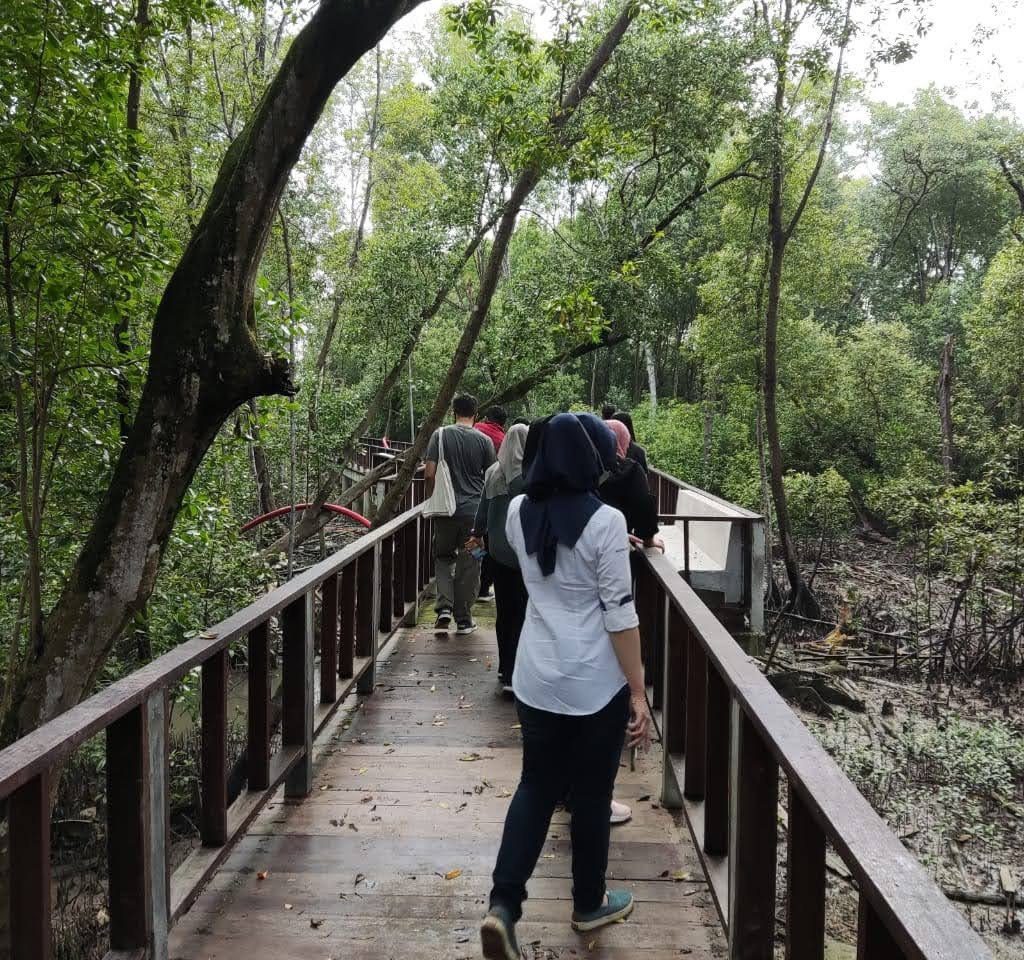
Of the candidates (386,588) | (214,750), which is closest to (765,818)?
(214,750)

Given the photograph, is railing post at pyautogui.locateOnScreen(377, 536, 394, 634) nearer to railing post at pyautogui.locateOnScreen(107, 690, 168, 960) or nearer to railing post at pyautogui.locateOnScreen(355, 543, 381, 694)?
railing post at pyautogui.locateOnScreen(355, 543, 381, 694)

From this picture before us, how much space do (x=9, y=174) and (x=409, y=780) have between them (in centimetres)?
388

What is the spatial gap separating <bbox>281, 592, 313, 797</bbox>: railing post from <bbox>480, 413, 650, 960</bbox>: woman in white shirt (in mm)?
1392

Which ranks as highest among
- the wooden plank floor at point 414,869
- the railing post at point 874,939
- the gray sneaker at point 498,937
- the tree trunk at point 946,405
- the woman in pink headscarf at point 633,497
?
the tree trunk at point 946,405

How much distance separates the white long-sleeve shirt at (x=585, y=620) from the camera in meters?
2.72

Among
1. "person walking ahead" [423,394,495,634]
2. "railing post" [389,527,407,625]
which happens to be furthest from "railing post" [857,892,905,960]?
"railing post" [389,527,407,625]

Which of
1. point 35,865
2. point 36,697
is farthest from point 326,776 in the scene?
point 35,865

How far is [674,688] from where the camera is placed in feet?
12.5

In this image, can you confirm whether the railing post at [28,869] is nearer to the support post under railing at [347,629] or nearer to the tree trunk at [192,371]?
the tree trunk at [192,371]

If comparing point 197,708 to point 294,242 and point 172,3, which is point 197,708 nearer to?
point 172,3

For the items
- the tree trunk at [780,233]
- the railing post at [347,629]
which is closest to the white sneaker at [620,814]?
the railing post at [347,629]

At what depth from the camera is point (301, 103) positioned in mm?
3836

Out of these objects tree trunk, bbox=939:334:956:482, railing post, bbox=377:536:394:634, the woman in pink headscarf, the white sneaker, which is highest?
tree trunk, bbox=939:334:956:482

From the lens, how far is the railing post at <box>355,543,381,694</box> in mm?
5504
